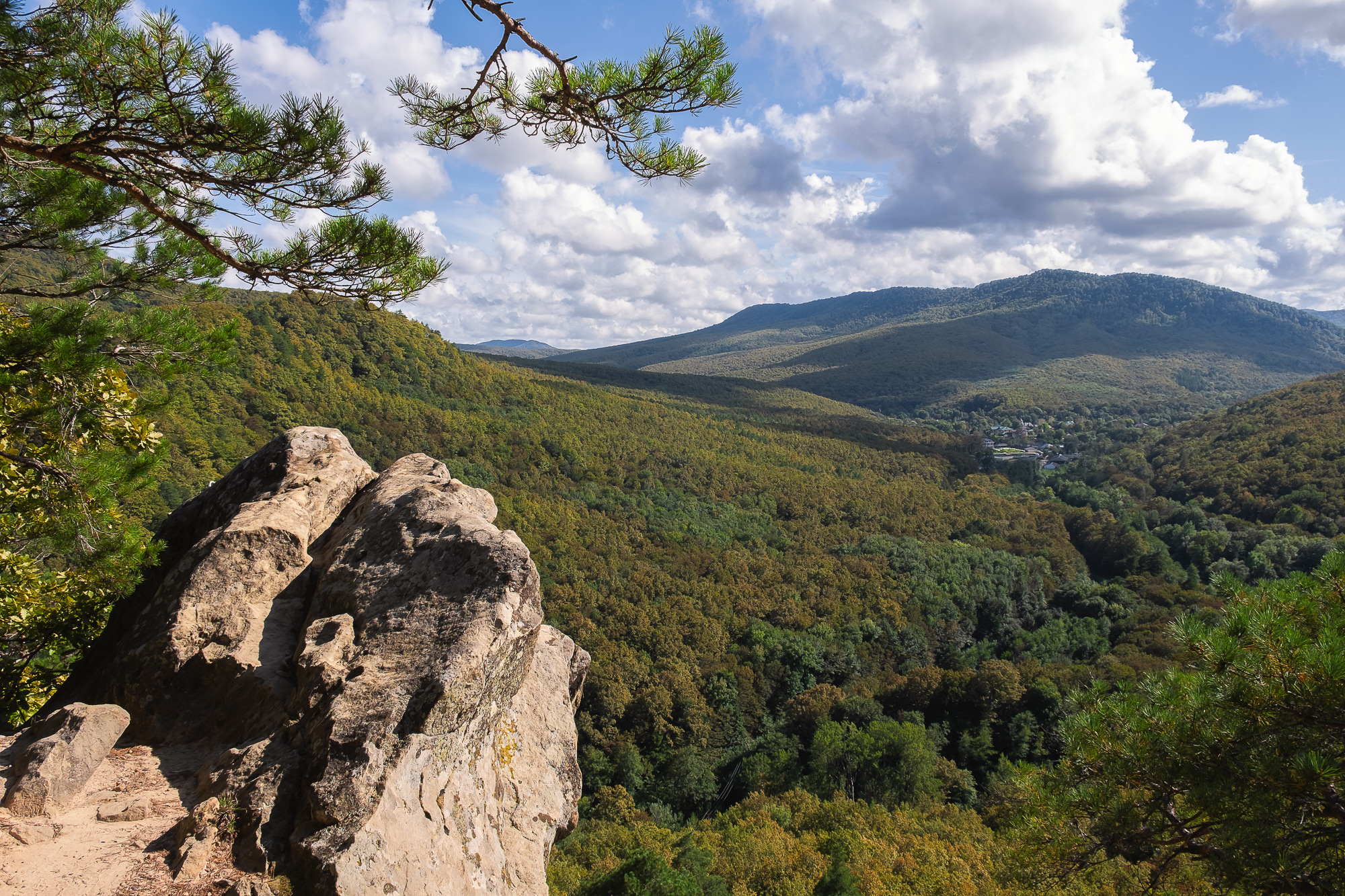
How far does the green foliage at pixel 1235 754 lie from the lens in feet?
18.3

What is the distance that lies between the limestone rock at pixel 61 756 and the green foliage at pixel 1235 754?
9559mm

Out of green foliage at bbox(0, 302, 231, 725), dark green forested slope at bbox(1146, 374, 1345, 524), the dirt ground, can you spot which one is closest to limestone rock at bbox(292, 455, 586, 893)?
the dirt ground

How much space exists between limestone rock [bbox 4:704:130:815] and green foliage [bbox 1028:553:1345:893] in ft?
31.4

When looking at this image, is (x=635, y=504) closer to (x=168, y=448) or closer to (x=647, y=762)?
(x=647, y=762)

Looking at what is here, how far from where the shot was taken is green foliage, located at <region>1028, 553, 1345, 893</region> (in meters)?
5.58

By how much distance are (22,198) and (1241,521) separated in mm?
88365

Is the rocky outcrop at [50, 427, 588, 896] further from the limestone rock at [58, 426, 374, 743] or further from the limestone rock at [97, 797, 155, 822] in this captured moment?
the limestone rock at [97, 797, 155, 822]

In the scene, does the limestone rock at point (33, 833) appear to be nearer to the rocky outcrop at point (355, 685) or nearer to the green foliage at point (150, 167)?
the rocky outcrop at point (355, 685)

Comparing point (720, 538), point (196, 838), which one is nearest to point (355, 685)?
point (196, 838)

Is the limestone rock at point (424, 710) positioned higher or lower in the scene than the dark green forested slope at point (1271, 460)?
higher

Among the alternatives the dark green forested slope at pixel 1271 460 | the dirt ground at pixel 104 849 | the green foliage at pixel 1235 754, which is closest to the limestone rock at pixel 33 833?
the dirt ground at pixel 104 849

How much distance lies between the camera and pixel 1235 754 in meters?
6.16

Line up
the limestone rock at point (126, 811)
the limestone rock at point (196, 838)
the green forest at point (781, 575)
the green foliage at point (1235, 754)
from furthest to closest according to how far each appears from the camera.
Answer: the green forest at point (781, 575)
the green foliage at point (1235, 754)
the limestone rock at point (126, 811)
the limestone rock at point (196, 838)

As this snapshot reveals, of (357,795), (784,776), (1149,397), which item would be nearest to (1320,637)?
(357,795)
